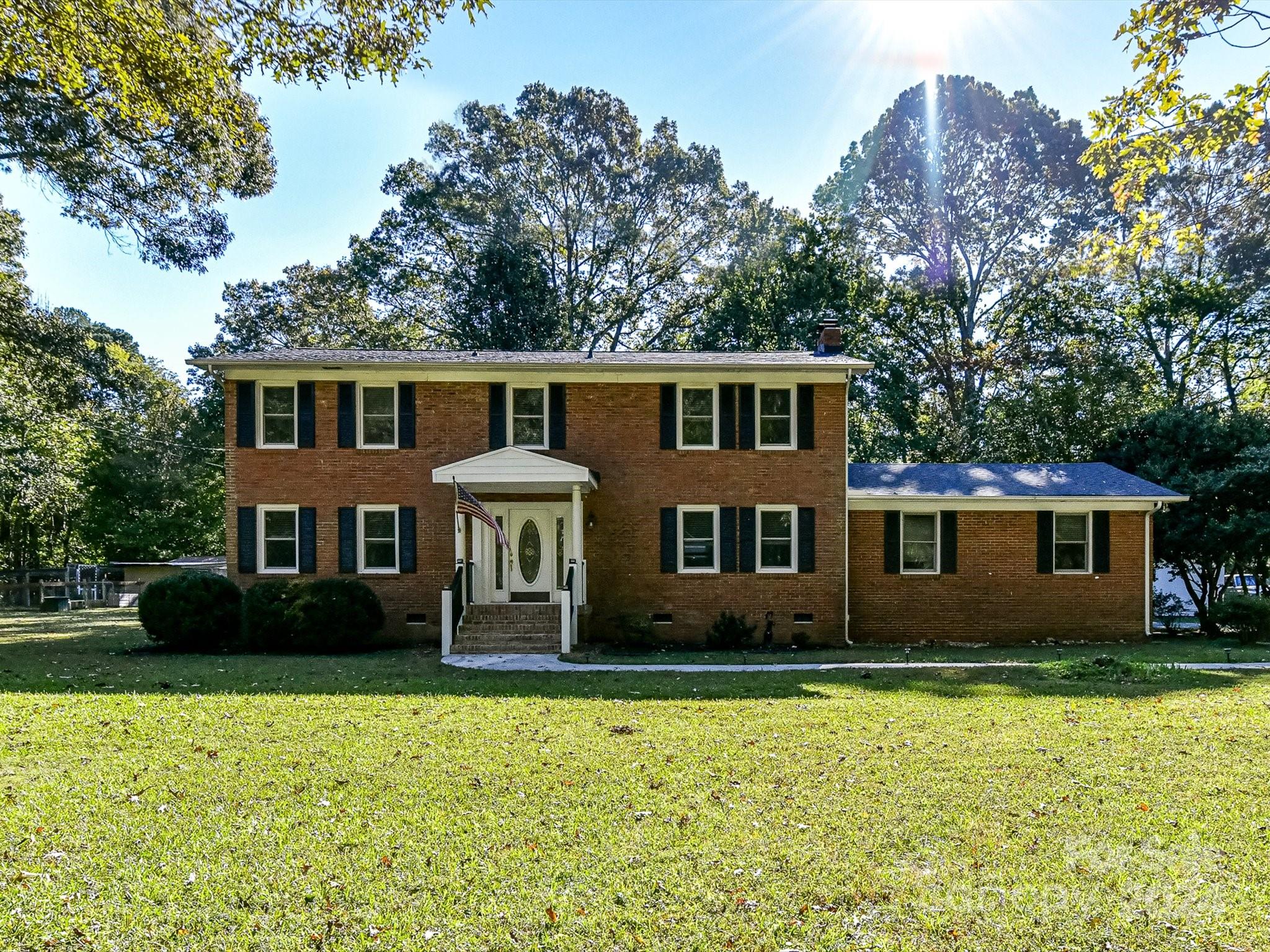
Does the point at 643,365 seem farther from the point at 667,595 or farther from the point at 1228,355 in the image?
the point at 1228,355

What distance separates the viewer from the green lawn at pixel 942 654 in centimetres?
1482

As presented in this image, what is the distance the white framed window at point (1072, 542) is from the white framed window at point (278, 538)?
52.2ft

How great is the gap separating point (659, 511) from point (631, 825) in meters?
12.4

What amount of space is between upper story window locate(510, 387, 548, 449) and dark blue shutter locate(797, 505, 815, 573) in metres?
5.58

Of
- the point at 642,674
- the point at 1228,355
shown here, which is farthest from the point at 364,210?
the point at 1228,355

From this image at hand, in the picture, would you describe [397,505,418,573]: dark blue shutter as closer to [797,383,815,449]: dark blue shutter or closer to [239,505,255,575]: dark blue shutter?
[239,505,255,575]: dark blue shutter

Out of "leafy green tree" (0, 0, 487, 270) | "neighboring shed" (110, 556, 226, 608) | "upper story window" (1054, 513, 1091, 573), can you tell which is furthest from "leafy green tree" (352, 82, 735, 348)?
"leafy green tree" (0, 0, 487, 270)

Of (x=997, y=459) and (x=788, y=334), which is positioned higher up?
(x=788, y=334)

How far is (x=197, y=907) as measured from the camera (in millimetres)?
4230

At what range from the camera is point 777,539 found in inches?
703

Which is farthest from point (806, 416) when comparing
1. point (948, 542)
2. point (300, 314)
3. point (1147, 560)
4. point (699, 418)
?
point (300, 314)

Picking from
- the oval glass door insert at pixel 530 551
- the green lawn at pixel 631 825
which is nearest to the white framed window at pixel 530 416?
the oval glass door insert at pixel 530 551

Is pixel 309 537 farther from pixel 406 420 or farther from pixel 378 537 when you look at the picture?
pixel 406 420

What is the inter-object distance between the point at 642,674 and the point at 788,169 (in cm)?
1806
